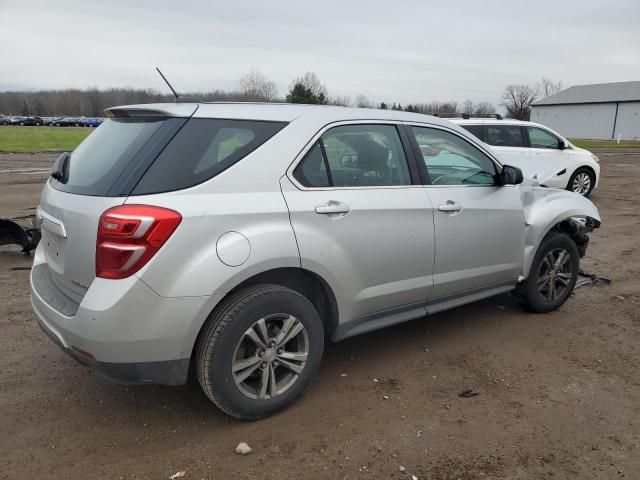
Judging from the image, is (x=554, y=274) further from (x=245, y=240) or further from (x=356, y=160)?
(x=245, y=240)

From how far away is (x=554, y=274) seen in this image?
15.5ft

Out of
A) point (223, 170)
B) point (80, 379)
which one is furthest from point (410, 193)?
point (80, 379)

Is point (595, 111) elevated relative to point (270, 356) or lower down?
elevated

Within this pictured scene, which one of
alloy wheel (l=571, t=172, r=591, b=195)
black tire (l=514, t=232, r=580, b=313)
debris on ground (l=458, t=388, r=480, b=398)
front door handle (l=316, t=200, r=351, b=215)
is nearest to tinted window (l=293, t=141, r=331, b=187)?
front door handle (l=316, t=200, r=351, b=215)

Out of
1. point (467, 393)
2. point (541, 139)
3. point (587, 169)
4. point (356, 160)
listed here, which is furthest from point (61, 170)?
point (587, 169)

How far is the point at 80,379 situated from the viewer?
3.52 m

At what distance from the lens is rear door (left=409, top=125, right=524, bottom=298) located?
371 cm

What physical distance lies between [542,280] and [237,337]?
3102 millimetres

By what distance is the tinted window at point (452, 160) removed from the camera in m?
3.77

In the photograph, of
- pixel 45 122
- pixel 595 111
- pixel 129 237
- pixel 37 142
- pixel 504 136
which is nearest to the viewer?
pixel 129 237

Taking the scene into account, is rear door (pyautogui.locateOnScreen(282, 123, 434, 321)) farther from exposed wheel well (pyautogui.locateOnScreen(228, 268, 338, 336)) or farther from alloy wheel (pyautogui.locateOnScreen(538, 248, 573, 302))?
alloy wheel (pyautogui.locateOnScreen(538, 248, 573, 302))

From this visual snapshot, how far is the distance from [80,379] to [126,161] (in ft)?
5.56

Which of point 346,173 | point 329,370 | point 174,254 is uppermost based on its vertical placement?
point 346,173

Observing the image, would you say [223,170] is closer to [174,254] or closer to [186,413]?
[174,254]
